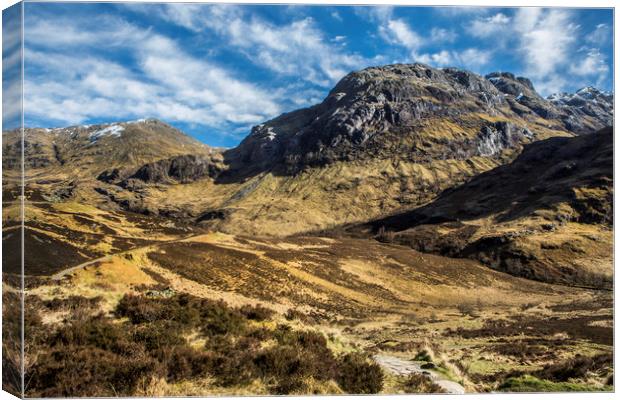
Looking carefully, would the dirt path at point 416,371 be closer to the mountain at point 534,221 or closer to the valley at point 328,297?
the valley at point 328,297

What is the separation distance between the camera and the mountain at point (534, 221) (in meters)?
75.5

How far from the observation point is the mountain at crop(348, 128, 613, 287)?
75.5 m

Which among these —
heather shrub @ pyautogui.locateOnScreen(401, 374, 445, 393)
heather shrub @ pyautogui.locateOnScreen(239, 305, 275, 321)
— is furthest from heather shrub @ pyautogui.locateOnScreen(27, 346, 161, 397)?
heather shrub @ pyautogui.locateOnScreen(401, 374, 445, 393)

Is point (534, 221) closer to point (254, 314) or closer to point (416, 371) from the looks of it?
point (416, 371)

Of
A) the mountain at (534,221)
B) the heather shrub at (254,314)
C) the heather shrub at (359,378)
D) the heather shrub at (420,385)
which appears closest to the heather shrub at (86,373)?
the heather shrub at (254,314)

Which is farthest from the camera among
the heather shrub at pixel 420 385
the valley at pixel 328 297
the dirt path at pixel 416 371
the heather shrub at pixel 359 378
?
the dirt path at pixel 416 371

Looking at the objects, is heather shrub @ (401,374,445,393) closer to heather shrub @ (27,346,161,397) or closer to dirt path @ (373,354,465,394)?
dirt path @ (373,354,465,394)

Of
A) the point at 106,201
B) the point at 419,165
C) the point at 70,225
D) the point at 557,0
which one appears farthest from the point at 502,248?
the point at 106,201

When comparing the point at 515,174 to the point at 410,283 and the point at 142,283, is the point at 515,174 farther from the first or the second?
the point at 142,283

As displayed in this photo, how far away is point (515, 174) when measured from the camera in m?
137

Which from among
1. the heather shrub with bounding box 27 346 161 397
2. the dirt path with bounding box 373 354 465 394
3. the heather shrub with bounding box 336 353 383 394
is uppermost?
the heather shrub with bounding box 27 346 161 397

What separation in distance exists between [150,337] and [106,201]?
184877 mm

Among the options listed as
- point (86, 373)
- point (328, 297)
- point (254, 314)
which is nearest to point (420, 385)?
point (254, 314)

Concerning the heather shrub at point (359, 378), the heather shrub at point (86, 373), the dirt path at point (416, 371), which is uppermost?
the heather shrub at point (86, 373)
